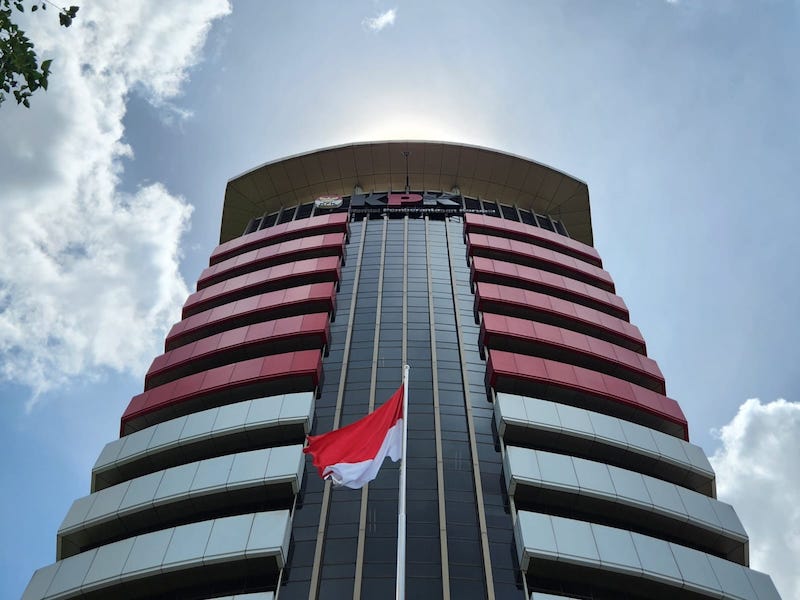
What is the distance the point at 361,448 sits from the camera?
65.1ft

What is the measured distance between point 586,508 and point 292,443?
1416 cm

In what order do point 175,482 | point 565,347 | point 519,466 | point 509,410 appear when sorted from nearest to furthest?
1. point 519,466
2. point 175,482
3. point 509,410
4. point 565,347

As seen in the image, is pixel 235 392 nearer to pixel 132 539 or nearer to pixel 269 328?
pixel 269 328

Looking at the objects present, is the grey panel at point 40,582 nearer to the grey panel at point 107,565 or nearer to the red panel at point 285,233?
the grey panel at point 107,565

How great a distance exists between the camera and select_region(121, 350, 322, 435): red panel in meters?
36.0

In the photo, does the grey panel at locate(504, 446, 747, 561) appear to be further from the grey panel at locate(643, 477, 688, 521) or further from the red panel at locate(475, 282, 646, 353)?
the red panel at locate(475, 282, 646, 353)

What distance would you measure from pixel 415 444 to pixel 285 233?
25.4 metres

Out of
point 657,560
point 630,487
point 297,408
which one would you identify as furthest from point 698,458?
point 297,408

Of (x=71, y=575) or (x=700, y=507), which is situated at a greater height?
(x=700, y=507)

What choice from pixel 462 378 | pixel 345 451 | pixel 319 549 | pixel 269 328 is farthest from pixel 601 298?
pixel 345 451

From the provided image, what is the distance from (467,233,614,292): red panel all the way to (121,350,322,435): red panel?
652 inches

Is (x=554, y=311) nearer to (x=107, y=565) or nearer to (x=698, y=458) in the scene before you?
(x=698, y=458)

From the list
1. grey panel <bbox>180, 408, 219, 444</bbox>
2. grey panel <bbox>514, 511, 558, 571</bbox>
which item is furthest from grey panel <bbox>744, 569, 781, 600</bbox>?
grey panel <bbox>180, 408, 219, 444</bbox>

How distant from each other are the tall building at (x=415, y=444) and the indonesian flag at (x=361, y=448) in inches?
323
